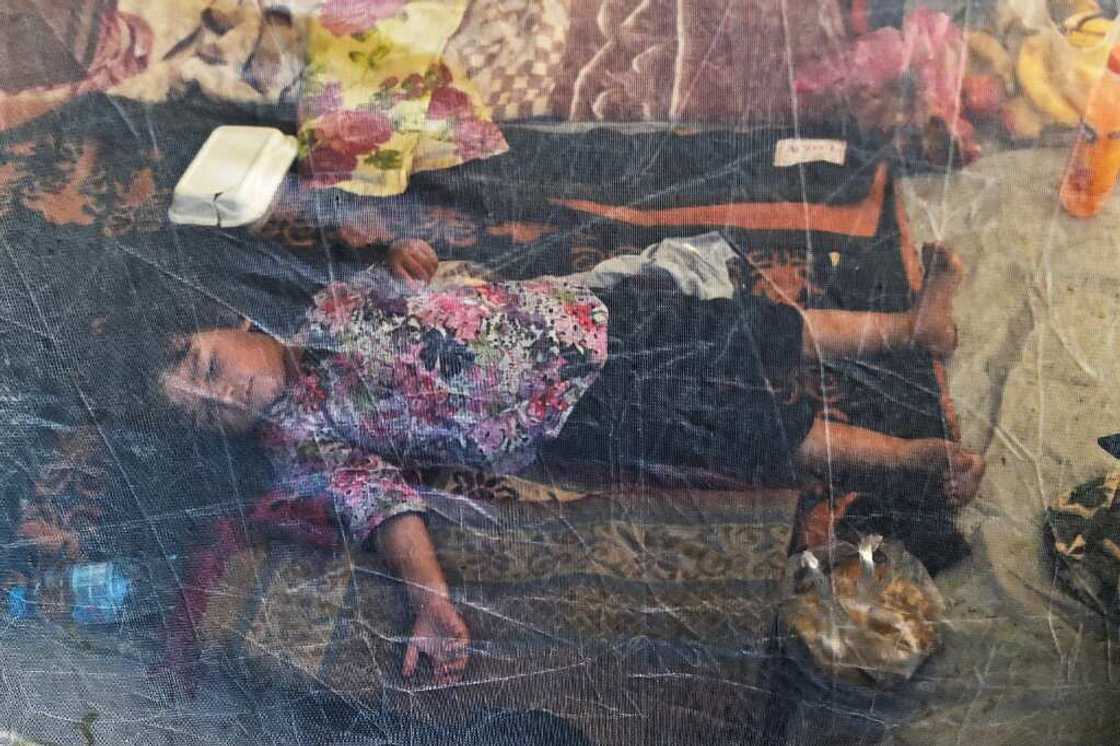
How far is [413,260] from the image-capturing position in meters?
0.93

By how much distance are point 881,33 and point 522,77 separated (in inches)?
14.3

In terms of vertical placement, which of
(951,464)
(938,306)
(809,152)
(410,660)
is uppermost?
(809,152)

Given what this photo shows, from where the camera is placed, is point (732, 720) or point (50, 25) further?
point (50, 25)

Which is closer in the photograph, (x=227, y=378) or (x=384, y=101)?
(x=227, y=378)

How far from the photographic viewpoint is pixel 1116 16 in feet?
3.13

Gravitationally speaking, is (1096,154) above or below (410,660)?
above

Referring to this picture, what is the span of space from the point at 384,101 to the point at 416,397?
12.9 inches

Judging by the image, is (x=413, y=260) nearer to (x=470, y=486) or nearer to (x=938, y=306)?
(x=470, y=486)

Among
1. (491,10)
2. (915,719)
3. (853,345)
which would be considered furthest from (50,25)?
(915,719)

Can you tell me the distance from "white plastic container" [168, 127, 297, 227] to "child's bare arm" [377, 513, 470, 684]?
33 cm

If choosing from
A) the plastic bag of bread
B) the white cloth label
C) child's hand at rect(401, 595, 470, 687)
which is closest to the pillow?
the white cloth label

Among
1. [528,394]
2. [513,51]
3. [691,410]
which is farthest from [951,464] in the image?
[513,51]

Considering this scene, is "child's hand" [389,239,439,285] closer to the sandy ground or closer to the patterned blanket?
the patterned blanket

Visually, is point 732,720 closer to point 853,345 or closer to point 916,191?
point 853,345
